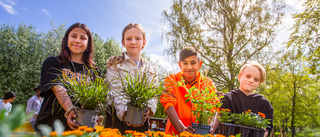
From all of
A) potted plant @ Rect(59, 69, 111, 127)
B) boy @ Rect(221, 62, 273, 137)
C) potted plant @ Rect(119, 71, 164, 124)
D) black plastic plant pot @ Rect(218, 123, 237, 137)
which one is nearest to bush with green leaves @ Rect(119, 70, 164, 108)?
potted plant @ Rect(119, 71, 164, 124)

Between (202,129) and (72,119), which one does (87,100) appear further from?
(202,129)

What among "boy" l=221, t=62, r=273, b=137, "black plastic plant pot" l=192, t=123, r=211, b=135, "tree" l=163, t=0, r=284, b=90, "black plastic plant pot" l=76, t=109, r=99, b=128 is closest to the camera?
"black plastic plant pot" l=76, t=109, r=99, b=128

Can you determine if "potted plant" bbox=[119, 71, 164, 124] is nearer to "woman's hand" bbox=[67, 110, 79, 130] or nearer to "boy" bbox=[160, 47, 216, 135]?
"woman's hand" bbox=[67, 110, 79, 130]

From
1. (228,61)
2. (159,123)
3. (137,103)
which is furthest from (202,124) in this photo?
(228,61)

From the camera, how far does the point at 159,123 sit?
25.2 ft

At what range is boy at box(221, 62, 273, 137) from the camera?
8.26ft

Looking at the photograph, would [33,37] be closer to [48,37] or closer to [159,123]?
[48,37]

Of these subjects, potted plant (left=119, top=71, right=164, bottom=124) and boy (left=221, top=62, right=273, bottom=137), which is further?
boy (left=221, top=62, right=273, bottom=137)

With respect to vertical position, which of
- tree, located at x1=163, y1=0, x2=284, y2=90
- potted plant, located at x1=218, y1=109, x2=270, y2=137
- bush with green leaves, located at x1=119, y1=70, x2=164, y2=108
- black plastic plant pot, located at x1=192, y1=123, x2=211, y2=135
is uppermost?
tree, located at x1=163, y1=0, x2=284, y2=90

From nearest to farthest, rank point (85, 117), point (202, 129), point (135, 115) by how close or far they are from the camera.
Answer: point (85, 117) → point (135, 115) → point (202, 129)

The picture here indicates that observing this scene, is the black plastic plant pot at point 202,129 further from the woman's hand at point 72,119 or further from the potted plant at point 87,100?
the woman's hand at point 72,119

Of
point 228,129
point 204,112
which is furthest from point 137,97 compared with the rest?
point 228,129

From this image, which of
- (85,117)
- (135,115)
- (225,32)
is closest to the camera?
(85,117)

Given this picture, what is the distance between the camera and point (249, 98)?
2582 mm
